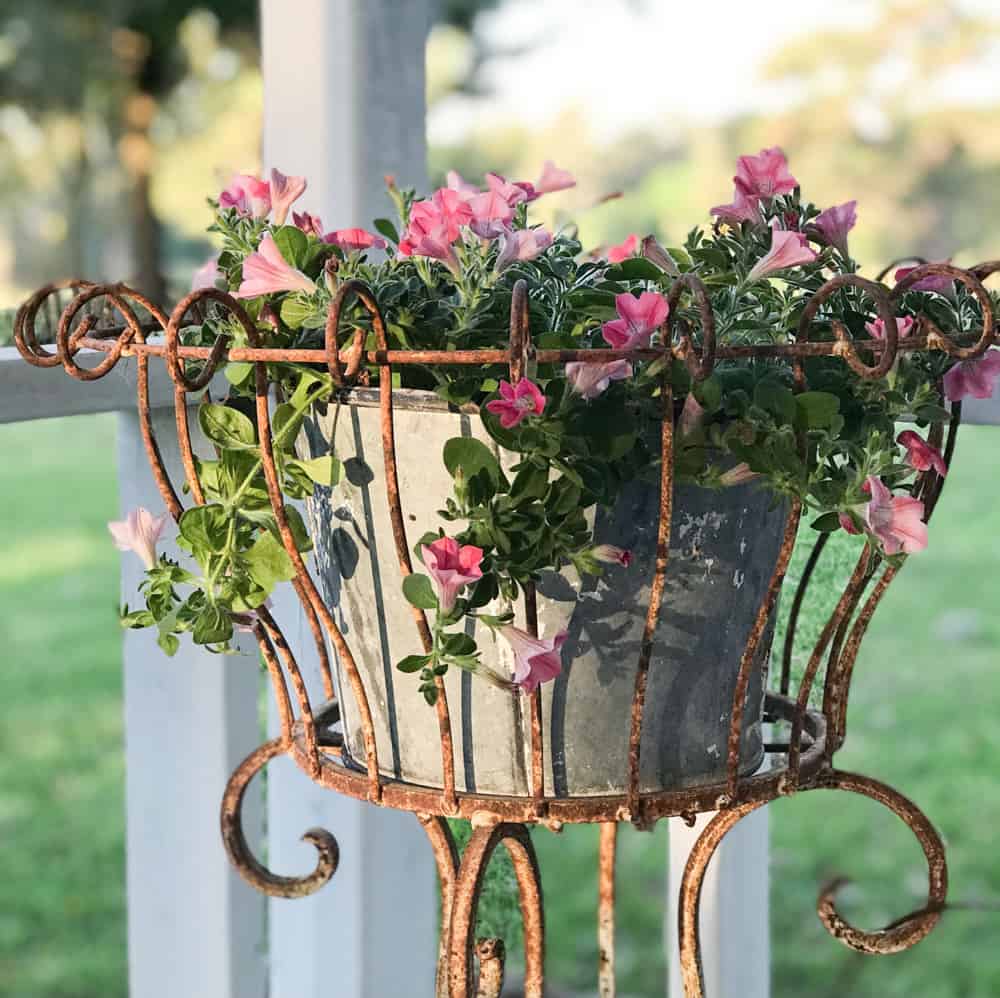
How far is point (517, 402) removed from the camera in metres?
0.58

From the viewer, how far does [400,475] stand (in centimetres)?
68

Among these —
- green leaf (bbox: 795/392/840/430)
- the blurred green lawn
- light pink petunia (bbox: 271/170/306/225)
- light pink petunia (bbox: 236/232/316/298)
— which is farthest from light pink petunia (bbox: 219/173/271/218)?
the blurred green lawn

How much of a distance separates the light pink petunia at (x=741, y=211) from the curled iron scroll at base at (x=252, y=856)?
41 cm

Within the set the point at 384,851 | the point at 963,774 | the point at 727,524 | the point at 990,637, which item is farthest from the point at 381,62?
the point at 990,637

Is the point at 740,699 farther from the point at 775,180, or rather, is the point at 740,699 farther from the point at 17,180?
the point at 17,180

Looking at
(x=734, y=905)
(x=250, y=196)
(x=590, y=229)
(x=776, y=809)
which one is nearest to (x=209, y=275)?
(x=250, y=196)

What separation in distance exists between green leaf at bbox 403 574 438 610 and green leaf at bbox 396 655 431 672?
25 mm

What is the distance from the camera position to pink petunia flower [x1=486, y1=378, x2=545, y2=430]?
0.58 m

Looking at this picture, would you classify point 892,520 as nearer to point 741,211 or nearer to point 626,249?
point 741,211

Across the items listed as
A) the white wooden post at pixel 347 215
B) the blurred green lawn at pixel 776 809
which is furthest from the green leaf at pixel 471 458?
the blurred green lawn at pixel 776 809

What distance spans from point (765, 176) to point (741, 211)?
0.03 m

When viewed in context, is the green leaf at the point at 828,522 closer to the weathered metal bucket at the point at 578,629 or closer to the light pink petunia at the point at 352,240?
the weathered metal bucket at the point at 578,629

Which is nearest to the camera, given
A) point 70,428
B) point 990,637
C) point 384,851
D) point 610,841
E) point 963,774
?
point 610,841

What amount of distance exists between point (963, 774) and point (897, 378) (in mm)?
2821
